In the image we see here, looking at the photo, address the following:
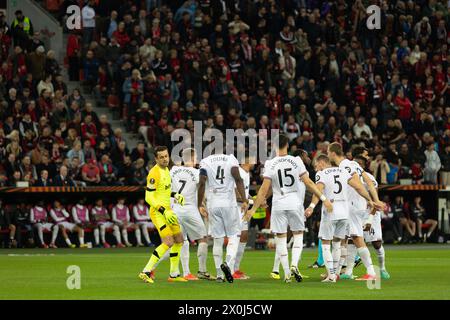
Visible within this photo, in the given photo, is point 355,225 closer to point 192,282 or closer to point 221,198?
point 221,198

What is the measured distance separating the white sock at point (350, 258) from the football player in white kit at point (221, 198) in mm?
2420

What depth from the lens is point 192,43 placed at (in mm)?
37406

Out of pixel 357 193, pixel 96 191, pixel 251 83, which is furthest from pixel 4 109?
pixel 357 193

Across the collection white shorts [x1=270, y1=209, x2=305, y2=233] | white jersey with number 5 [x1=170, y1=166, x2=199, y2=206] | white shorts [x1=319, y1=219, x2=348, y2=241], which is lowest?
white shorts [x1=319, y1=219, x2=348, y2=241]

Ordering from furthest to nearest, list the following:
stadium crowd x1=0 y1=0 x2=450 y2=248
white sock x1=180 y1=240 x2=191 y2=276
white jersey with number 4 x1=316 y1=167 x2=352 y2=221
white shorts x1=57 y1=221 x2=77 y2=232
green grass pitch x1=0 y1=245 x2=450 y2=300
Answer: stadium crowd x1=0 y1=0 x2=450 y2=248 → white shorts x1=57 y1=221 x2=77 y2=232 → white sock x1=180 y1=240 x2=191 y2=276 → white jersey with number 4 x1=316 y1=167 x2=352 y2=221 → green grass pitch x1=0 y1=245 x2=450 y2=300

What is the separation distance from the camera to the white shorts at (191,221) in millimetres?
19578

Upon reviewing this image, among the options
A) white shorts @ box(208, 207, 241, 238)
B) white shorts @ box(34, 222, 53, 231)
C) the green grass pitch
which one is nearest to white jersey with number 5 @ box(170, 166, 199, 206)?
white shorts @ box(208, 207, 241, 238)

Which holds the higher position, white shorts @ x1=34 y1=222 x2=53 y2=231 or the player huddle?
the player huddle

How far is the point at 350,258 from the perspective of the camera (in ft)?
65.3

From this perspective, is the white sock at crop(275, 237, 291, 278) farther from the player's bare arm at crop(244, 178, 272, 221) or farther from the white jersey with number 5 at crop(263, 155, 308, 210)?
the player's bare arm at crop(244, 178, 272, 221)

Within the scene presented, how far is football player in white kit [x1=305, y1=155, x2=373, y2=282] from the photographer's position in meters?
18.7

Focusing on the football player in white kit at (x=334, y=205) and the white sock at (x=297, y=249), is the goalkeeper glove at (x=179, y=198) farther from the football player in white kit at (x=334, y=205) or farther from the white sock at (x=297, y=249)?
the football player in white kit at (x=334, y=205)

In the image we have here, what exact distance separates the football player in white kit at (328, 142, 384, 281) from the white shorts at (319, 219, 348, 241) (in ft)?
0.41

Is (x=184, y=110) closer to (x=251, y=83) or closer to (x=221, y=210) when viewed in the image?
(x=251, y=83)
